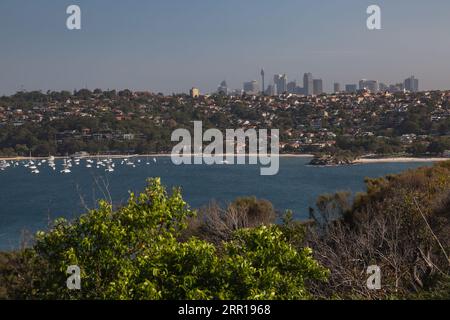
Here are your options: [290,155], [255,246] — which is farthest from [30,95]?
[255,246]

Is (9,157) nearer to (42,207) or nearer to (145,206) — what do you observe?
(42,207)

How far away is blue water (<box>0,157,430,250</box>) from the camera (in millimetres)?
30234

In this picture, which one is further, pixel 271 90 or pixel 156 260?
pixel 271 90

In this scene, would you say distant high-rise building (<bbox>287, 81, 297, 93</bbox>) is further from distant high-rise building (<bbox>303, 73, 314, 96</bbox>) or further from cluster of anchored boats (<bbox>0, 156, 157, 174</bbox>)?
cluster of anchored boats (<bbox>0, 156, 157, 174</bbox>)

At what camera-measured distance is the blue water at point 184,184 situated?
99.2ft

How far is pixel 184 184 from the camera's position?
41.8 m

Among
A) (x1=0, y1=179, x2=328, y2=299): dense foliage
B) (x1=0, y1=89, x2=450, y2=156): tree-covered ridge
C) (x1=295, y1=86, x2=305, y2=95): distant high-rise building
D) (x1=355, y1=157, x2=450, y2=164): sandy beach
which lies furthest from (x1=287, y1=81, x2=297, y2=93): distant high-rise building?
(x1=0, y1=179, x2=328, y2=299): dense foliage

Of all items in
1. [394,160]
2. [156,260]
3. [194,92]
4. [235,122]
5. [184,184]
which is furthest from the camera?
[194,92]

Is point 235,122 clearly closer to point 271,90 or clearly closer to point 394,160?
point 394,160

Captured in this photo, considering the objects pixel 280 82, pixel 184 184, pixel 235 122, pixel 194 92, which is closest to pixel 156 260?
pixel 184 184

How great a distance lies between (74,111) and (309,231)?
64520 mm

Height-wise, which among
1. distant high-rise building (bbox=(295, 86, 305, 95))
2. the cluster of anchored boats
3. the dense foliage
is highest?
distant high-rise building (bbox=(295, 86, 305, 95))

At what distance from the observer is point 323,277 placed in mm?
4727

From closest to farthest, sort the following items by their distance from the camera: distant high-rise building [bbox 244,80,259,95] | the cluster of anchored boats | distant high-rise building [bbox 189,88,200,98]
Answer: the cluster of anchored boats < distant high-rise building [bbox 189,88,200,98] < distant high-rise building [bbox 244,80,259,95]
